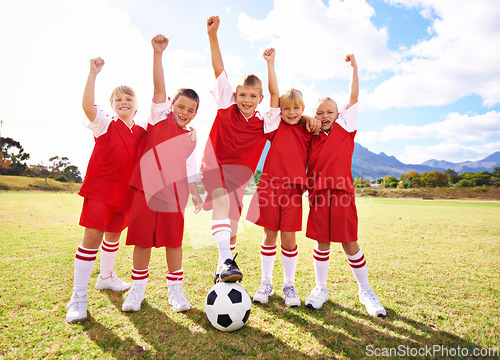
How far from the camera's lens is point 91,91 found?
10.0 feet

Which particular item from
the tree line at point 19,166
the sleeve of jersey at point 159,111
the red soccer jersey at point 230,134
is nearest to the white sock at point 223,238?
the red soccer jersey at point 230,134

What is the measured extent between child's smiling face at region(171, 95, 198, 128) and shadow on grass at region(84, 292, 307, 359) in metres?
2.17

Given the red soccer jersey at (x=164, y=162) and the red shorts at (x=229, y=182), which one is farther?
the red shorts at (x=229, y=182)

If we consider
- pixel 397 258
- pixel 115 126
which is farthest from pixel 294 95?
pixel 397 258

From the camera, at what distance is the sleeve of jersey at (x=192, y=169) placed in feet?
11.1

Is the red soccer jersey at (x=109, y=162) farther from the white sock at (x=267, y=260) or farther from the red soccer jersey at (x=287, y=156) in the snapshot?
the white sock at (x=267, y=260)

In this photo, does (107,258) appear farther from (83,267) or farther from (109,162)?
(109,162)

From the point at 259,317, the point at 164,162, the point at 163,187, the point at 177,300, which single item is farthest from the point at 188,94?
the point at 259,317

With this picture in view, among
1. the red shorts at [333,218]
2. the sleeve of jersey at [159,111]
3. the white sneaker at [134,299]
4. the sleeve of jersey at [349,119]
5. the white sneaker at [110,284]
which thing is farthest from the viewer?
the white sneaker at [110,284]

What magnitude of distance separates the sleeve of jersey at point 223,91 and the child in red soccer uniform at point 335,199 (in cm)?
121

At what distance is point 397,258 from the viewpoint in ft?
17.8

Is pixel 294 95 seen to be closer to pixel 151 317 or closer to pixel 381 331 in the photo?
pixel 381 331

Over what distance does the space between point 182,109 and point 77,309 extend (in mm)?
2392

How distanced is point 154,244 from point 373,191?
69787mm
